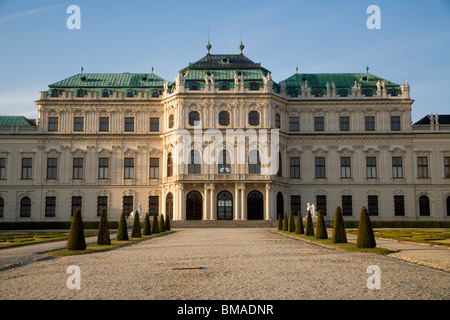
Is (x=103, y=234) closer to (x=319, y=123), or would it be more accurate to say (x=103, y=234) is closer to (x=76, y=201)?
(x=76, y=201)

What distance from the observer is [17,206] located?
5038 cm

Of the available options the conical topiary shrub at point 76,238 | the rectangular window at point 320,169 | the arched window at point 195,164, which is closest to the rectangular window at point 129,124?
the arched window at point 195,164

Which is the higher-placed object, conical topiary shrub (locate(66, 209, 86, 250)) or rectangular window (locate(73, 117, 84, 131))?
rectangular window (locate(73, 117, 84, 131))

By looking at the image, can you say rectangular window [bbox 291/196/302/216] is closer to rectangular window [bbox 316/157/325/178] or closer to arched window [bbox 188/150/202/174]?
rectangular window [bbox 316/157/325/178]

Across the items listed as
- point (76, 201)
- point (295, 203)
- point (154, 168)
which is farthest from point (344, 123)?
point (76, 201)

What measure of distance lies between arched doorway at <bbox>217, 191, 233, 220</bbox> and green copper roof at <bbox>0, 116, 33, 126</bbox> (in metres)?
23.7

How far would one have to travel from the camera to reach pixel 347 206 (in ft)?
167

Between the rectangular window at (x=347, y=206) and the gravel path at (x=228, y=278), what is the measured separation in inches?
1411

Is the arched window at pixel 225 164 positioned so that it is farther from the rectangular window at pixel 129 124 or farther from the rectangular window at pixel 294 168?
the rectangular window at pixel 129 124

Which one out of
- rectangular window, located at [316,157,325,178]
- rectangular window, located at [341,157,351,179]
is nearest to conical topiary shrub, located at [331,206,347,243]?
rectangular window, located at [316,157,325,178]

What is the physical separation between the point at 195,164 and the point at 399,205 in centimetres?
2168

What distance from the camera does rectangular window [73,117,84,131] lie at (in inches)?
2039

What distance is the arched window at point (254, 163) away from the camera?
48.0 meters
